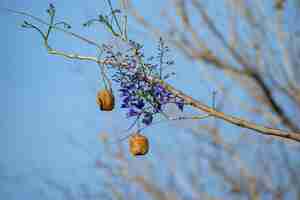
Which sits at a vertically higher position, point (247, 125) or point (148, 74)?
point (148, 74)

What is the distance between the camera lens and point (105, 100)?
3.02 ft

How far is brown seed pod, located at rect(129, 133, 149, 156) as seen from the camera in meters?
0.89

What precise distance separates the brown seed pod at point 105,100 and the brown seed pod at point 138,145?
0.25 ft

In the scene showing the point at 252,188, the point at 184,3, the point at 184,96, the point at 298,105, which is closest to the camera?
the point at 184,96

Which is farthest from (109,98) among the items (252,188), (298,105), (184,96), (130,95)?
(252,188)

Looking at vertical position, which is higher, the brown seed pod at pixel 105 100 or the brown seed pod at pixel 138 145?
the brown seed pod at pixel 105 100

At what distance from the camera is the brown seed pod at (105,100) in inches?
36.1

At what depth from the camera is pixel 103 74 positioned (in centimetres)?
92

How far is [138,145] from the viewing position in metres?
0.89

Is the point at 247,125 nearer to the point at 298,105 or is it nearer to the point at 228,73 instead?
the point at 298,105

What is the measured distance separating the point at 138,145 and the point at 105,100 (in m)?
0.11

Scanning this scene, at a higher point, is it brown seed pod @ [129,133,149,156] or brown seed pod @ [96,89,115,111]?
brown seed pod @ [96,89,115,111]

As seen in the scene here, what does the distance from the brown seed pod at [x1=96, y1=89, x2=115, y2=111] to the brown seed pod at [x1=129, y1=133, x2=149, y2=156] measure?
0.08 meters

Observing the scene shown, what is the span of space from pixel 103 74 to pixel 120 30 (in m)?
0.09
